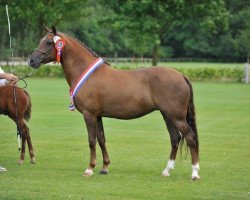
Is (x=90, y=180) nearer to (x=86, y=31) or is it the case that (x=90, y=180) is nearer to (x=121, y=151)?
(x=121, y=151)

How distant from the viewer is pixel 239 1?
284 feet

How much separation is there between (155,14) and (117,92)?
42.6 meters

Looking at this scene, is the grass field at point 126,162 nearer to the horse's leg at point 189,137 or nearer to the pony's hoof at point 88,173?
the pony's hoof at point 88,173

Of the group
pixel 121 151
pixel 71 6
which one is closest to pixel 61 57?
pixel 121 151

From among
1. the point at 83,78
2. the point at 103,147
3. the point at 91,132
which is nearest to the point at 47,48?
the point at 83,78

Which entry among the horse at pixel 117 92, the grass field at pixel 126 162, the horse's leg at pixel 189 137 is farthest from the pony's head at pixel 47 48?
the horse's leg at pixel 189 137

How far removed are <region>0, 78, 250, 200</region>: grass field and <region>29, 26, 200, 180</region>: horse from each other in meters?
0.59

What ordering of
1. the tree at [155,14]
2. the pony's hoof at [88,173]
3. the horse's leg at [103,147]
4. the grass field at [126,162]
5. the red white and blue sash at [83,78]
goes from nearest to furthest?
the grass field at [126,162] → the pony's hoof at [88,173] → the red white and blue sash at [83,78] → the horse's leg at [103,147] → the tree at [155,14]

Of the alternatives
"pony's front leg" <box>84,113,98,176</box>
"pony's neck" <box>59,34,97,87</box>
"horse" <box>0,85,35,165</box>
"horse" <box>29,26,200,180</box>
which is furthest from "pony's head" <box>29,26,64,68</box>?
"horse" <box>0,85,35,165</box>

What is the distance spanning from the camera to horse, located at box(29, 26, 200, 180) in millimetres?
11953

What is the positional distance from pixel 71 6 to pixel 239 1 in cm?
4017

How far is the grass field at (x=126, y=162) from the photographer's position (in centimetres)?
1064

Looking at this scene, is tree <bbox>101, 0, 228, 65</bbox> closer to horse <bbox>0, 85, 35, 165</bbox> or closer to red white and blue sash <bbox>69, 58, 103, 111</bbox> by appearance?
horse <bbox>0, 85, 35, 165</bbox>

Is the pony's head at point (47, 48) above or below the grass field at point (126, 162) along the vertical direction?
above
